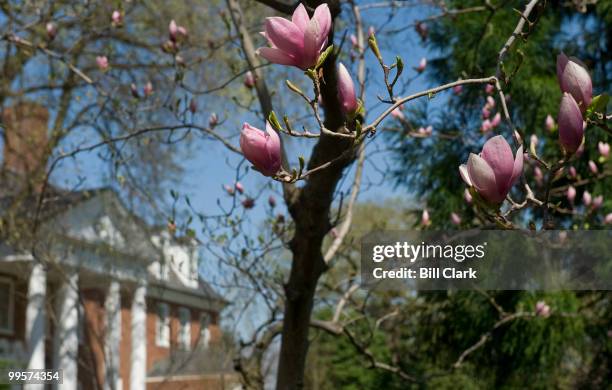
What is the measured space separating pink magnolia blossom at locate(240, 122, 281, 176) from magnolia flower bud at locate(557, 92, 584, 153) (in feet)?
1.46

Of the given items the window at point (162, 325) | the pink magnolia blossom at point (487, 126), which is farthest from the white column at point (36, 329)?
the pink magnolia blossom at point (487, 126)

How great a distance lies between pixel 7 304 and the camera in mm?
13398

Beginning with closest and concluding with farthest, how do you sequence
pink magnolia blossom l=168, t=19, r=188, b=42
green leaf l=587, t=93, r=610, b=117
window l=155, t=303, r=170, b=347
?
green leaf l=587, t=93, r=610, b=117
pink magnolia blossom l=168, t=19, r=188, b=42
window l=155, t=303, r=170, b=347

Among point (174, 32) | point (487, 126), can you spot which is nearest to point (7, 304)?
point (174, 32)

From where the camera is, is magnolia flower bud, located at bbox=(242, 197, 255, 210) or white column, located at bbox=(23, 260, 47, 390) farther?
white column, located at bbox=(23, 260, 47, 390)

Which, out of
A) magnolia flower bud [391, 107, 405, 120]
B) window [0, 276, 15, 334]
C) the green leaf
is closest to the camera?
the green leaf

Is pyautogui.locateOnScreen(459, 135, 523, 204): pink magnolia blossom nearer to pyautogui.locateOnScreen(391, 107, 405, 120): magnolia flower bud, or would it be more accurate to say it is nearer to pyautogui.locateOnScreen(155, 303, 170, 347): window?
pyautogui.locateOnScreen(391, 107, 405, 120): magnolia flower bud

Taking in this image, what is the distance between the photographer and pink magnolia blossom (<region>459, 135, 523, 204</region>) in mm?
1170

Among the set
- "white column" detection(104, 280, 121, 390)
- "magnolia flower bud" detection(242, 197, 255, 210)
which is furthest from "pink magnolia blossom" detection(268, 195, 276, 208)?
"white column" detection(104, 280, 121, 390)

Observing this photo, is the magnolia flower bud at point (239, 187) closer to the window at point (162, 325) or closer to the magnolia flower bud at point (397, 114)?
the magnolia flower bud at point (397, 114)

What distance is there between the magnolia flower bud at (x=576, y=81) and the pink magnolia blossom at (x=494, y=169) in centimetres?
17

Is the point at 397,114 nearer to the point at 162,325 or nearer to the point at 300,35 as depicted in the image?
the point at 300,35

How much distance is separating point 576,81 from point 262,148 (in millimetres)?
514

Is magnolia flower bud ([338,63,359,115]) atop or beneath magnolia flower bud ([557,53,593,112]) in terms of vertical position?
atop
